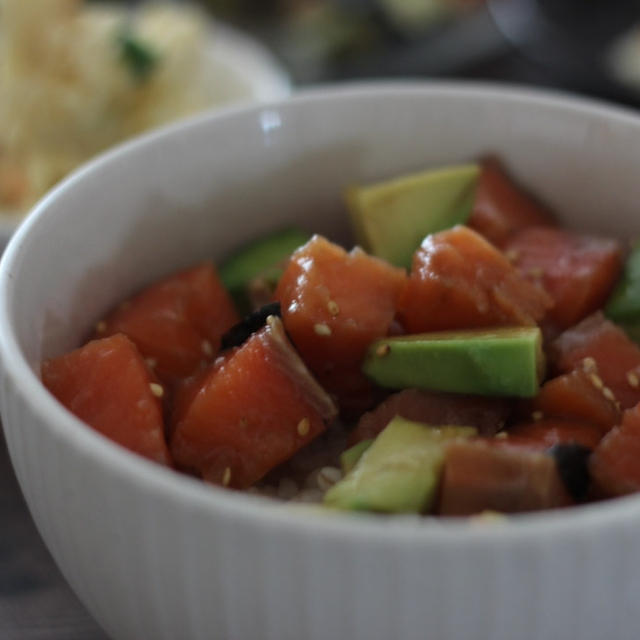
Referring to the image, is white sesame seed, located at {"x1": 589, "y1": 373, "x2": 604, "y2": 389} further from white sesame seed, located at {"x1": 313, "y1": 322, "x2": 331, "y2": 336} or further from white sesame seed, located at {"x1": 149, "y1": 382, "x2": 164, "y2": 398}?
white sesame seed, located at {"x1": 149, "y1": 382, "x2": 164, "y2": 398}

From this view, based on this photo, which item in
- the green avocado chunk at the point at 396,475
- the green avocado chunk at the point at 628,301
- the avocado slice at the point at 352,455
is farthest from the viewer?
the green avocado chunk at the point at 628,301

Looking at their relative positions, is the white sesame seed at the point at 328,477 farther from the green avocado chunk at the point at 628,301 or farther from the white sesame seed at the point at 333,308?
the green avocado chunk at the point at 628,301

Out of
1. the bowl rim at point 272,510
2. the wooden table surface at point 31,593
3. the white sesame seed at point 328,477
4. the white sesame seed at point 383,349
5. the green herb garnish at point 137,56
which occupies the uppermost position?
the green herb garnish at point 137,56

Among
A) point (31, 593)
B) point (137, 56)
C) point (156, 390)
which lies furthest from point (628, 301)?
point (137, 56)

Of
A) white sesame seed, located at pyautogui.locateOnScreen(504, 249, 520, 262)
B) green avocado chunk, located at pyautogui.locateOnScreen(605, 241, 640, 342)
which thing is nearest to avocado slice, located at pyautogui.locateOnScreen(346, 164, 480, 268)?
white sesame seed, located at pyautogui.locateOnScreen(504, 249, 520, 262)

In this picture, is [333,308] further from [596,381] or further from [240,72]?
[240,72]

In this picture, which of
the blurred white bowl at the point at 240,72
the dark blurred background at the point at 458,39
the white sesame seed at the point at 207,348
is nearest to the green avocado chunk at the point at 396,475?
the white sesame seed at the point at 207,348

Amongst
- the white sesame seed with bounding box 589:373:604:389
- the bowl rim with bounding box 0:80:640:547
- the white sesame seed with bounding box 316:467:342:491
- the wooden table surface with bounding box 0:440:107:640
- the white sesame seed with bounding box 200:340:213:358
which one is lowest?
the wooden table surface with bounding box 0:440:107:640
